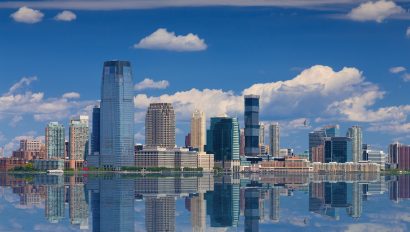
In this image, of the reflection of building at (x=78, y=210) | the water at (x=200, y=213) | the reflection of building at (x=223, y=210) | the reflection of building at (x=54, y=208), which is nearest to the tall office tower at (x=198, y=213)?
the water at (x=200, y=213)

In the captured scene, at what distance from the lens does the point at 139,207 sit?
119750 mm

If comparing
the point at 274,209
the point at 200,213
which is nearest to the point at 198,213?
the point at 200,213

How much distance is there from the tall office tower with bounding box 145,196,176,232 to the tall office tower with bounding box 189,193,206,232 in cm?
246

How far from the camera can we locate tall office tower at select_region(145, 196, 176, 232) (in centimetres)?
9357

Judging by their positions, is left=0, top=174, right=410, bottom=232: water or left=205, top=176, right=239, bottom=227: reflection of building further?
left=205, top=176, right=239, bottom=227: reflection of building

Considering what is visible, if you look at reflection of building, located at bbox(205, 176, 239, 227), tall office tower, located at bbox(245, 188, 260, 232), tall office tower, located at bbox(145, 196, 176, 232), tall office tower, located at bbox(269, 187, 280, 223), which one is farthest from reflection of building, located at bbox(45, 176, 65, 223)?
tall office tower, located at bbox(269, 187, 280, 223)

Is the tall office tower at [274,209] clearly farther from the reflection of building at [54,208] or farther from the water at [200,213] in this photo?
the reflection of building at [54,208]

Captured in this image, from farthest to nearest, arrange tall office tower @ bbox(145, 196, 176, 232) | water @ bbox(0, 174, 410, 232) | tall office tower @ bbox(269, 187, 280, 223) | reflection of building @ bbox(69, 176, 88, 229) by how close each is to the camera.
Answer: tall office tower @ bbox(269, 187, 280, 223)
reflection of building @ bbox(69, 176, 88, 229)
water @ bbox(0, 174, 410, 232)
tall office tower @ bbox(145, 196, 176, 232)

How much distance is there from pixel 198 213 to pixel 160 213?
16.0 ft

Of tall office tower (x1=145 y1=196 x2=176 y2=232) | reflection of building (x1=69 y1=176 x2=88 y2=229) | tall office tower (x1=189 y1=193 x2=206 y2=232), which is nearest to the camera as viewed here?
tall office tower (x1=145 y1=196 x2=176 y2=232)

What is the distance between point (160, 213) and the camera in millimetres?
111875

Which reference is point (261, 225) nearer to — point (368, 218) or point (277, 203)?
point (368, 218)

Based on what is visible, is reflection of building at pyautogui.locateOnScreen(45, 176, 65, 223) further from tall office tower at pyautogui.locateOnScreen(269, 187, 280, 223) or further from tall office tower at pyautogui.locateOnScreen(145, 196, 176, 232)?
tall office tower at pyautogui.locateOnScreen(269, 187, 280, 223)

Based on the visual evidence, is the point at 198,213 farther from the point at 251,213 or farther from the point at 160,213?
the point at 251,213
